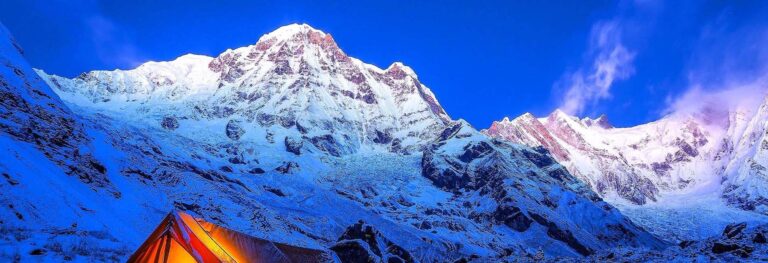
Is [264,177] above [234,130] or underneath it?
underneath

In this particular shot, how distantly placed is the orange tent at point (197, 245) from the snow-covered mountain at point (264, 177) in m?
3.57

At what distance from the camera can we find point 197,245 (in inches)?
494

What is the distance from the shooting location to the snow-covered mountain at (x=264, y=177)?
86.9 ft

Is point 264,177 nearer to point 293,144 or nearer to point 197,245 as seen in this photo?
point 293,144

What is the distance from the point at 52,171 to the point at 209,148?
10340cm

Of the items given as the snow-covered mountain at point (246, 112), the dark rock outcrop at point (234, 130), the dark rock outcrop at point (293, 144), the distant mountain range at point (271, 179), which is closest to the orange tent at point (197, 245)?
the distant mountain range at point (271, 179)

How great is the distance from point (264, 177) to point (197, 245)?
331 ft

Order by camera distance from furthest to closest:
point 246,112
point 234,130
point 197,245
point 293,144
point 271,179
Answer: point 246,112 → point 234,130 → point 293,144 → point 271,179 → point 197,245

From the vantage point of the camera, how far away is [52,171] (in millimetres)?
29109

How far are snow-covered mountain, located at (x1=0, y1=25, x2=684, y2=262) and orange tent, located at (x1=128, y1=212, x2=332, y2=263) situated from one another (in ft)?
11.7

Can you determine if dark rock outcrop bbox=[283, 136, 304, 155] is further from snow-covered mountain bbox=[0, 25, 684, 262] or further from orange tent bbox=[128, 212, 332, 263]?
orange tent bbox=[128, 212, 332, 263]

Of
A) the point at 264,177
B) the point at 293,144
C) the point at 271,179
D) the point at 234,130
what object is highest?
the point at 234,130

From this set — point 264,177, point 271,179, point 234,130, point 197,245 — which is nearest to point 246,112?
point 234,130

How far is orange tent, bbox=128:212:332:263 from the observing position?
12086 mm
